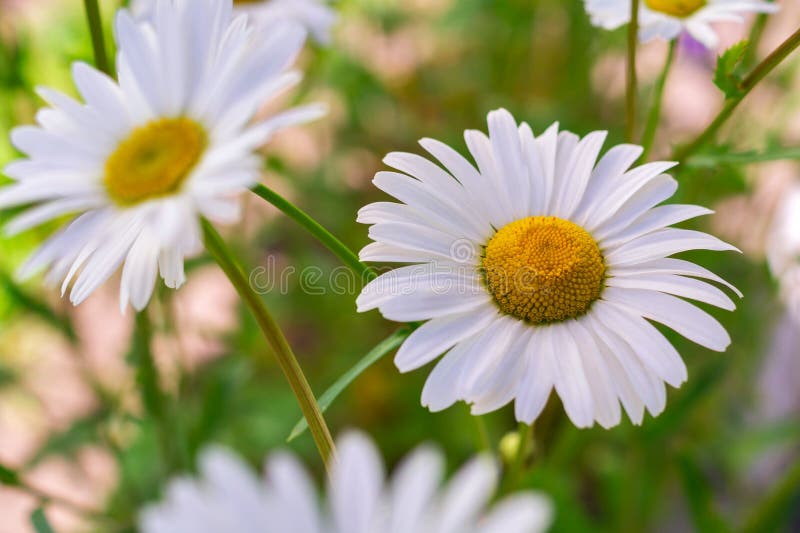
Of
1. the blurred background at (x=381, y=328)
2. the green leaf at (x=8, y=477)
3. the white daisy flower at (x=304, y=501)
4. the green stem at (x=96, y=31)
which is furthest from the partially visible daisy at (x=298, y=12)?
the white daisy flower at (x=304, y=501)

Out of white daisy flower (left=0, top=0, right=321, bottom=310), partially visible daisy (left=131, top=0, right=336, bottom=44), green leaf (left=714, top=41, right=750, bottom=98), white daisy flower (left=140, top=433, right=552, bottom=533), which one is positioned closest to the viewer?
white daisy flower (left=140, top=433, right=552, bottom=533)

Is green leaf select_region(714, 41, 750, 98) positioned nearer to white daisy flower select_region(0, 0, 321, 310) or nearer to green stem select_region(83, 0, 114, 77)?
white daisy flower select_region(0, 0, 321, 310)

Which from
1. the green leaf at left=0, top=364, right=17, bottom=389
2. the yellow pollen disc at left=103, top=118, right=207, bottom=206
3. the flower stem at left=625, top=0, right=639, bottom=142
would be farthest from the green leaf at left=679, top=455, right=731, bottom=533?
the green leaf at left=0, top=364, right=17, bottom=389

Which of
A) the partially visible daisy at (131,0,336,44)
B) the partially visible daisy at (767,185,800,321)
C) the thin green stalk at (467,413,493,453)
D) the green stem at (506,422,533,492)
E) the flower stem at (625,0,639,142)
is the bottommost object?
the green stem at (506,422,533,492)

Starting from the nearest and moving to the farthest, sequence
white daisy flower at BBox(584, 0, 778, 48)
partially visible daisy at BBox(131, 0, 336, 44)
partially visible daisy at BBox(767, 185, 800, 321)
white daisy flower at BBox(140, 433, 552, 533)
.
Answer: white daisy flower at BBox(140, 433, 552, 533) → white daisy flower at BBox(584, 0, 778, 48) → partially visible daisy at BBox(131, 0, 336, 44) → partially visible daisy at BBox(767, 185, 800, 321)

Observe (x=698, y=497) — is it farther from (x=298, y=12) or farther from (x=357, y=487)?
(x=298, y=12)

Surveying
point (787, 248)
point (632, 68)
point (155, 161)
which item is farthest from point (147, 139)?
point (787, 248)

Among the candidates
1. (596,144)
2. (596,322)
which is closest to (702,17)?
(596,144)
